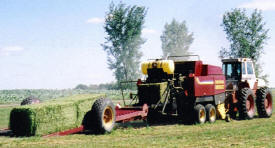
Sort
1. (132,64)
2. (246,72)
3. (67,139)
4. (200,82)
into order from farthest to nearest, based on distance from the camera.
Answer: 1. (132,64)
2. (246,72)
3. (200,82)
4. (67,139)

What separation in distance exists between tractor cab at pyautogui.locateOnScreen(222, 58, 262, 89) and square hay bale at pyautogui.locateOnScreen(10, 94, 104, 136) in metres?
8.11

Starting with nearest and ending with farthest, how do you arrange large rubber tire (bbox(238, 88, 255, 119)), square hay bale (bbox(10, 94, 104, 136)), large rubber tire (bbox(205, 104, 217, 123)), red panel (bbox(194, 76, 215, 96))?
square hay bale (bbox(10, 94, 104, 136))
red panel (bbox(194, 76, 215, 96))
large rubber tire (bbox(205, 104, 217, 123))
large rubber tire (bbox(238, 88, 255, 119))

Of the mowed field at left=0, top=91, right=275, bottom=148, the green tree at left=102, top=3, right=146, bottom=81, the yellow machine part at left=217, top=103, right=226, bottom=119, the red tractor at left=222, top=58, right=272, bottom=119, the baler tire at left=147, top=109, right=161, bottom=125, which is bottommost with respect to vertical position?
the mowed field at left=0, top=91, right=275, bottom=148

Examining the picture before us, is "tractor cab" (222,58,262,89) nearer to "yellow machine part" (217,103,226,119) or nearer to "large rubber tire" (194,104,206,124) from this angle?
"yellow machine part" (217,103,226,119)

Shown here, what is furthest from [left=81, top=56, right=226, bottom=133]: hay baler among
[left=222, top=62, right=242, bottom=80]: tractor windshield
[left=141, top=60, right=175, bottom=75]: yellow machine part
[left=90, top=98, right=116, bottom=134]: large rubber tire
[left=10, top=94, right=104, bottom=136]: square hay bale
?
[left=222, top=62, right=242, bottom=80]: tractor windshield

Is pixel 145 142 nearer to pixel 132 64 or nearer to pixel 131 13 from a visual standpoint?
pixel 131 13

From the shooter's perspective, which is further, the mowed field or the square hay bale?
the square hay bale

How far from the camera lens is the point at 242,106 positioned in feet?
51.3

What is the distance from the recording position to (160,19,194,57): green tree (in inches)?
2785

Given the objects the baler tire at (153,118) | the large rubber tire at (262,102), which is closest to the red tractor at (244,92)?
the large rubber tire at (262,102)

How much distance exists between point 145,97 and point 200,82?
2.27m

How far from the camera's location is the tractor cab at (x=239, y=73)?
16.7m

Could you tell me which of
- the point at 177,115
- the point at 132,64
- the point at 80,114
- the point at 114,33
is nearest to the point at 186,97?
the point at 177,115

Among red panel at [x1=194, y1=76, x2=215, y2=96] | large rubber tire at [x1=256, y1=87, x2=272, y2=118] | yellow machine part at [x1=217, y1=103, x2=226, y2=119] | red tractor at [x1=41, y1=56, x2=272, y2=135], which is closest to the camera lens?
red tractor at [x1=41, y1=56, x2=272, y2=135]
